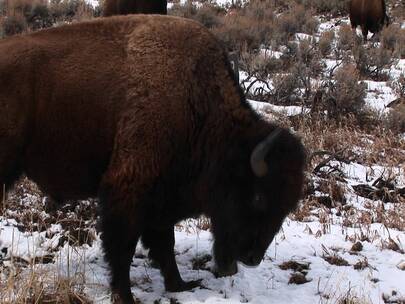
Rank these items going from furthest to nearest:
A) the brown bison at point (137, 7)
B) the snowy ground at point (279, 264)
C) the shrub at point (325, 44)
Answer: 1. the shrub at point (325, 44)
2. the brown bison at point (137, 7)
3. the snowy ground at point (279, 264)

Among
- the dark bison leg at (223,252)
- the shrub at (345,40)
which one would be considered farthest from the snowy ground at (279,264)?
the shrub at (345,40)

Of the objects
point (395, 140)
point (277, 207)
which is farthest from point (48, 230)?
point (395, 140)

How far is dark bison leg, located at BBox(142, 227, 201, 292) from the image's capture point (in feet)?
13.8

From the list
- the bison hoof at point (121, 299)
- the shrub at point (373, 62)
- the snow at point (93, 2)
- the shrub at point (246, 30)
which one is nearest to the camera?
the bison hoof at point (121, 299)

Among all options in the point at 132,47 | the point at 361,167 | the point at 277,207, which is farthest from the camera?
the point at 361,167

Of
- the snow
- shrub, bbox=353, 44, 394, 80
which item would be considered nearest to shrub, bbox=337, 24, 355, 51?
shrub, bbox=353, 44, 394, 80

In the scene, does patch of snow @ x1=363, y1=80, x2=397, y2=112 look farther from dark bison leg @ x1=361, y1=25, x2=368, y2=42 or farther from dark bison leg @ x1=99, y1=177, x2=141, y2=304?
dark bison leg @ x1=99, y1=177, x2=141, y2=304

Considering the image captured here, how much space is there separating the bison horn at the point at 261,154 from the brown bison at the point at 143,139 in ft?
0.24

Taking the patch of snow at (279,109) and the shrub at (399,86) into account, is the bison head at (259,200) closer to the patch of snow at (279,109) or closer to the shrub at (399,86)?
the patch of snow at (279,109)

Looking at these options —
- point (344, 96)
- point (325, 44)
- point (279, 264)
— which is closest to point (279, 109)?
point (344, 96)

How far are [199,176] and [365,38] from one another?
11901 millimetres

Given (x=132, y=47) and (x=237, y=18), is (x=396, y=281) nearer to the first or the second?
(x=132, y=47)

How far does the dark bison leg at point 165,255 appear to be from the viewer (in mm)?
4195

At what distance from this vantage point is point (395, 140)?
7.89 metres
